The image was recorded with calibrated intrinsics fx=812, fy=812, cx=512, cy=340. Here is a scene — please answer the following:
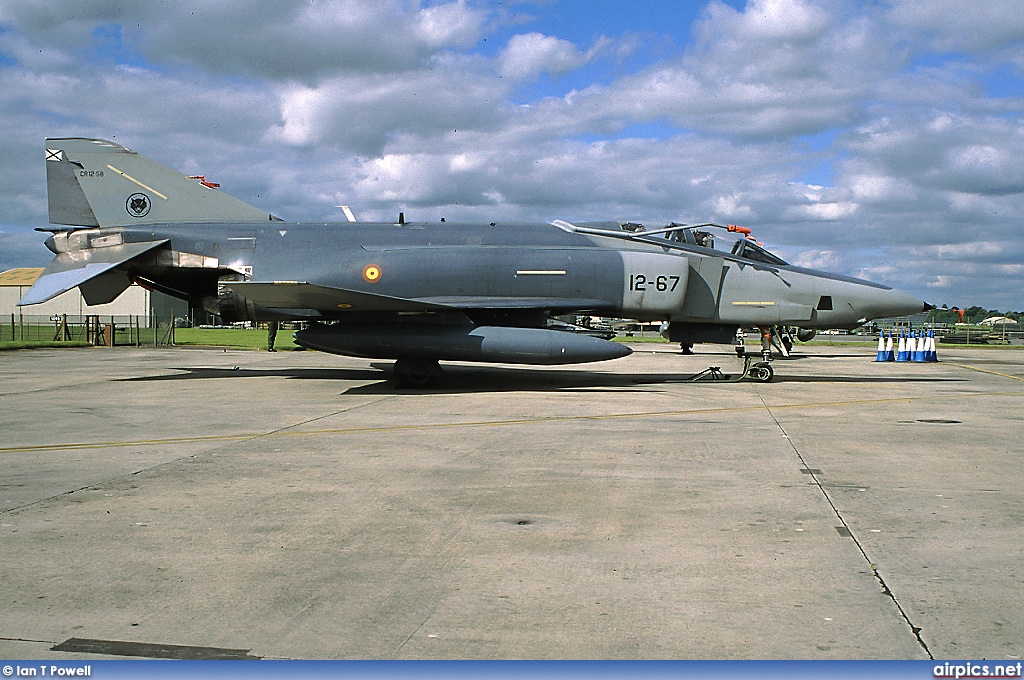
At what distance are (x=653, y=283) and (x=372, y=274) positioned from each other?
17.4 feet

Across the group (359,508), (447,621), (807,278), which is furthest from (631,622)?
(807,278)

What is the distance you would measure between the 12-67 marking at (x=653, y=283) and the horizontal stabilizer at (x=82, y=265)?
29.8ft

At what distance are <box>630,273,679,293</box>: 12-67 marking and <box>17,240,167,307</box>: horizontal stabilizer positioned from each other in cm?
907

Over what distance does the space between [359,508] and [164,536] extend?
1337 mm

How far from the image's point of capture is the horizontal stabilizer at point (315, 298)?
542 inches

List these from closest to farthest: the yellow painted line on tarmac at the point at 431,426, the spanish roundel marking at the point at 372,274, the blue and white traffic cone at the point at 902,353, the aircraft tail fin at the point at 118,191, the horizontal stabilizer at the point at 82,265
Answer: the yellow painted line on tarmac at the point at 431,426
the horizontal stabilizer at the point at 82,265
the spanish roundel marking at the point at 372,274
the aircraft tail fin at the point at 118,191
the blue and white traffic cone at the point at 902,353

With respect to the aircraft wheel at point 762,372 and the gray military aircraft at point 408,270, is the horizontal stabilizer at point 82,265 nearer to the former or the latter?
the gray military aircraft at point 408,270

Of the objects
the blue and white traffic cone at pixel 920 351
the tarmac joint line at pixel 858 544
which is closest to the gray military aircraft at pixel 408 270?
the tarmac joint line at pixel 858 544

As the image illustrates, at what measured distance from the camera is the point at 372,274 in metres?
15.2

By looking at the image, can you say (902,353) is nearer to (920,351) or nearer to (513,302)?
(920,351)
